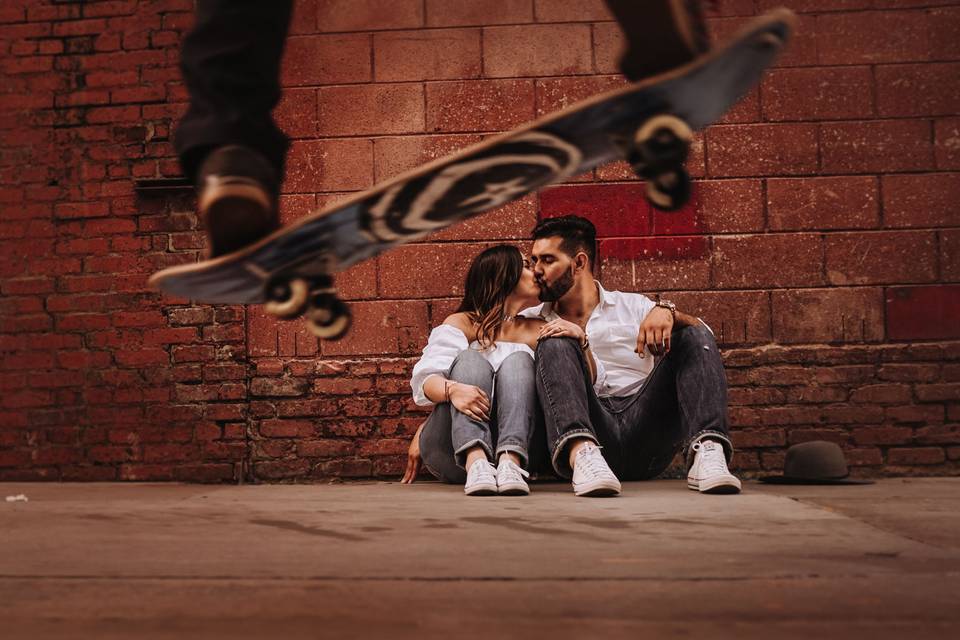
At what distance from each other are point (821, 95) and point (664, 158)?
2752 mm

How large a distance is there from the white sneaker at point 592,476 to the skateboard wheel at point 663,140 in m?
1.51

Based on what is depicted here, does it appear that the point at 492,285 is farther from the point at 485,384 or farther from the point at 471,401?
the point at 471,401

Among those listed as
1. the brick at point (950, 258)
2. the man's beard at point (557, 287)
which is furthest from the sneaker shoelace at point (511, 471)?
the brick at point (950, 258)

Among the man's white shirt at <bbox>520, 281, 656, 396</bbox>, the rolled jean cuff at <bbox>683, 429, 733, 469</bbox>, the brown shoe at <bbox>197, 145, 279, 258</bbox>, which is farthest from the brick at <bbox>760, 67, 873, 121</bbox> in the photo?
the brown shoe at <bbox>197, 145, 279, 258</bbox>

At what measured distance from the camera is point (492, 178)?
1.83 metres

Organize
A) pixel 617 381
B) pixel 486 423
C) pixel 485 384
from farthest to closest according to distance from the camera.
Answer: pixel 617 381
pixel 485 384
pixel 486 423

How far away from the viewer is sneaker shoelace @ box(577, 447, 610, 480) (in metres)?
2.96

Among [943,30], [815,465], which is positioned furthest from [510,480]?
[943,30]

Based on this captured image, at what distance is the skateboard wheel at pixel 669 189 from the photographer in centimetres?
163

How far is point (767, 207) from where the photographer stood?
13.2 feet

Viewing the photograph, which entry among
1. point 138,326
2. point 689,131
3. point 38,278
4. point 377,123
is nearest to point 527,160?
point 689,131

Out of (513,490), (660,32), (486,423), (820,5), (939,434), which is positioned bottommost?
(513,490)

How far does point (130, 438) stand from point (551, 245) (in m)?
2.02

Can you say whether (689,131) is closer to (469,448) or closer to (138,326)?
(469,448)
